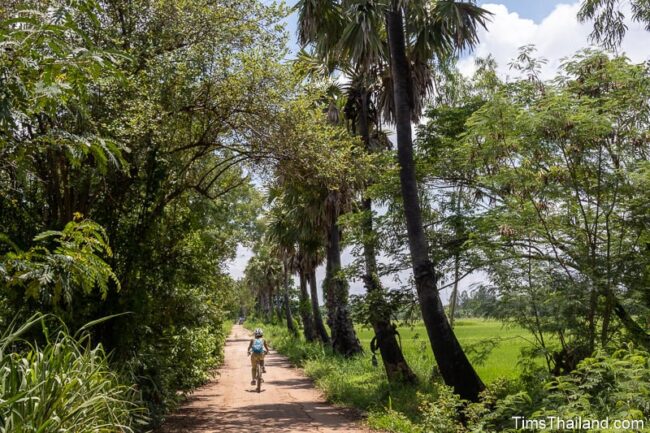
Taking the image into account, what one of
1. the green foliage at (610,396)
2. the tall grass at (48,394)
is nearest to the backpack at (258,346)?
the green foliage at (610,396)

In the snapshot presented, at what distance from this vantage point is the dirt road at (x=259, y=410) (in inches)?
425

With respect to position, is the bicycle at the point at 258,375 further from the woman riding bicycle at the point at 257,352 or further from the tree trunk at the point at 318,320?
the tree trunk at the point at 318,320

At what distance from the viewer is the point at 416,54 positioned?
43.3 ft

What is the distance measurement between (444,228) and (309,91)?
4.14 meters

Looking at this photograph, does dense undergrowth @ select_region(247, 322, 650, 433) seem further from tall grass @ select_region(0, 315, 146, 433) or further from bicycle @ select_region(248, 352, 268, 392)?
tall grass @ select_region(0, 315, 146, 433)

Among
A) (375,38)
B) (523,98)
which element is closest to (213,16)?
(375,38)

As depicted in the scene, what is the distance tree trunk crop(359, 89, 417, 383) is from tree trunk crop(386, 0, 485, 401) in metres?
2.16

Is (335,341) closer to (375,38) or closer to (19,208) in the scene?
(375,38)

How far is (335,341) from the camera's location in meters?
22.9

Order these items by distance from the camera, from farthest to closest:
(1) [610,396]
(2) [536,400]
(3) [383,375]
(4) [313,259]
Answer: (4) [313,259]
(3) [383,375]
(2) [536,400]
(1) [610,396]

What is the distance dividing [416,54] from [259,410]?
8647mm

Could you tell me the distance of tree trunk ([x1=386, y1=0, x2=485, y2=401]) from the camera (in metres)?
10.4

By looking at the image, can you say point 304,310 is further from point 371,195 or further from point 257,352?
point 371,195

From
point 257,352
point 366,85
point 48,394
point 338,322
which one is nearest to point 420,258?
point 48,394
